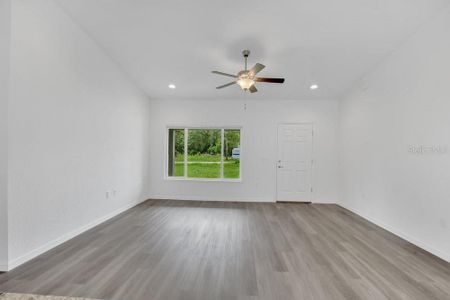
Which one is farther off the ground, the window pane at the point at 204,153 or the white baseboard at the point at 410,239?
the window pane at the point at 204,153

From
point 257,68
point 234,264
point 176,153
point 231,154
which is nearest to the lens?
point 234,264

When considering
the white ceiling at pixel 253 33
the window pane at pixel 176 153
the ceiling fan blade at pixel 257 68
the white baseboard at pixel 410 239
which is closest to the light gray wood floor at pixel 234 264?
the white baseboard at pixel 410 239

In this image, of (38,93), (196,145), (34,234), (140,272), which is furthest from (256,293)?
(196,145)

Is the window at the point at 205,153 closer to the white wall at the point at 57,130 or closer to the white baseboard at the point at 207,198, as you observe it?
the white baseboard at the point at 207,198

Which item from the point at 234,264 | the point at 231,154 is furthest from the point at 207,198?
the point at 234,264

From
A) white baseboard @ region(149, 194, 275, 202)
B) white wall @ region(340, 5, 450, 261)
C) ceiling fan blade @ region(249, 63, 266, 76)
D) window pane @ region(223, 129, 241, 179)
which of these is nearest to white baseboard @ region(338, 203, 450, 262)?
white wall @ region(340, 5, 450, 261)

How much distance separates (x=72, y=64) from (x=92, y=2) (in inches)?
35.4

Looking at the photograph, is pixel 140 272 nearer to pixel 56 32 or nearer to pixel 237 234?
pixel 237 234

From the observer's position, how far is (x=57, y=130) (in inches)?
113

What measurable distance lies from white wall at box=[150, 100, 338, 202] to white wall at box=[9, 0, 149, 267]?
1.40 m

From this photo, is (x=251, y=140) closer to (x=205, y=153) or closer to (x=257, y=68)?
(x=205, y=153)

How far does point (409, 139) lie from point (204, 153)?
429 centimetres

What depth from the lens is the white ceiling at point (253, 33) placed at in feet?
9.27

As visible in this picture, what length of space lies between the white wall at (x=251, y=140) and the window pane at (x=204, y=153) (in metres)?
0.27
